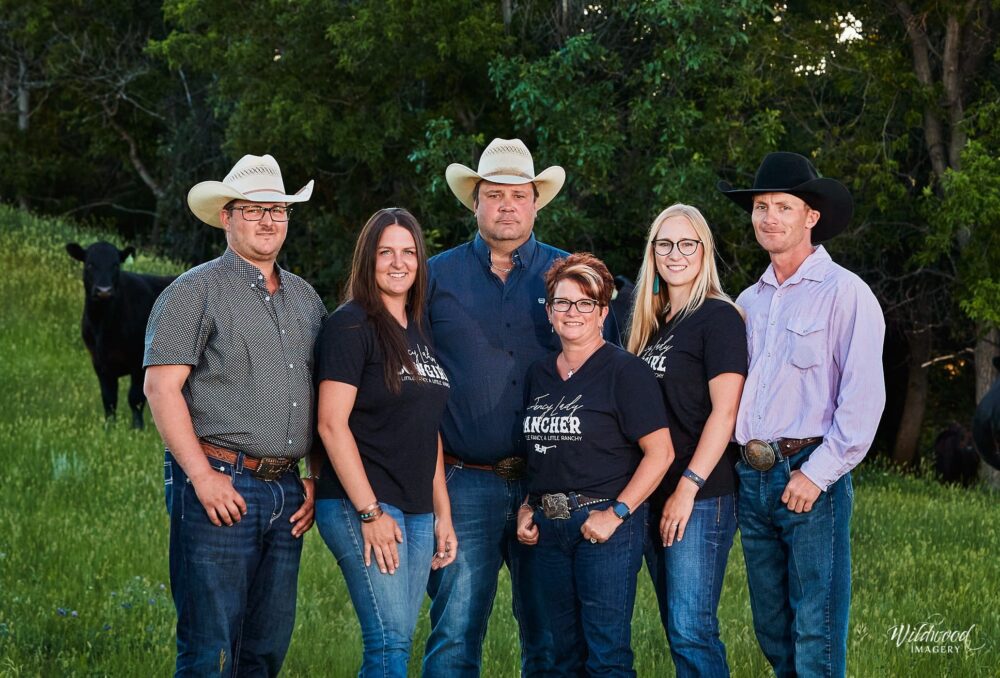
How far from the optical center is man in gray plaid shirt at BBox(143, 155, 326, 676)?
4734 mm

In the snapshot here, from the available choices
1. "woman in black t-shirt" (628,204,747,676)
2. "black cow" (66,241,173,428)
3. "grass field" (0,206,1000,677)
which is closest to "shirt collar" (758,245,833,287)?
"woman in black t-shirt" (628,204,747,676)

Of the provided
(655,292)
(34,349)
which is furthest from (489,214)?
(34,349)

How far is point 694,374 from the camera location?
5.16 meters

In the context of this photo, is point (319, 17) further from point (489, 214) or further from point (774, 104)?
point (489, 214)

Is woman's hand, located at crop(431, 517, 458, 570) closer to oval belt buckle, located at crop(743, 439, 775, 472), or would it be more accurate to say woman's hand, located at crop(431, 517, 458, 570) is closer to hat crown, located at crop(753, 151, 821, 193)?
oval belt buckle, located at crop(743, 439, 775, 472)

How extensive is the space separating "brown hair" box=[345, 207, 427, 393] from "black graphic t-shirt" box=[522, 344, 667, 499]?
2.27 feet

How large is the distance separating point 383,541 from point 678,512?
1287 millimetres

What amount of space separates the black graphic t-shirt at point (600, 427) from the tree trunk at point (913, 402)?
20.4 metres

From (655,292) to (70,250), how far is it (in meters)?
12.1

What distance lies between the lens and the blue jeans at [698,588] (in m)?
4.98

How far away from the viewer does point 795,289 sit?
17.1 feet

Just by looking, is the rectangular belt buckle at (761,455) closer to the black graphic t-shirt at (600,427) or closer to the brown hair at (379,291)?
the black graphic t-shirt at (600,427)

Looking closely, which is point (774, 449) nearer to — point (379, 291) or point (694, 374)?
point (694, 374)

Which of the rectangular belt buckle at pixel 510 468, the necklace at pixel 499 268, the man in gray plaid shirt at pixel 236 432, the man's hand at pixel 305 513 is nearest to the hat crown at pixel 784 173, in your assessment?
the necklace at pixel 499 268
